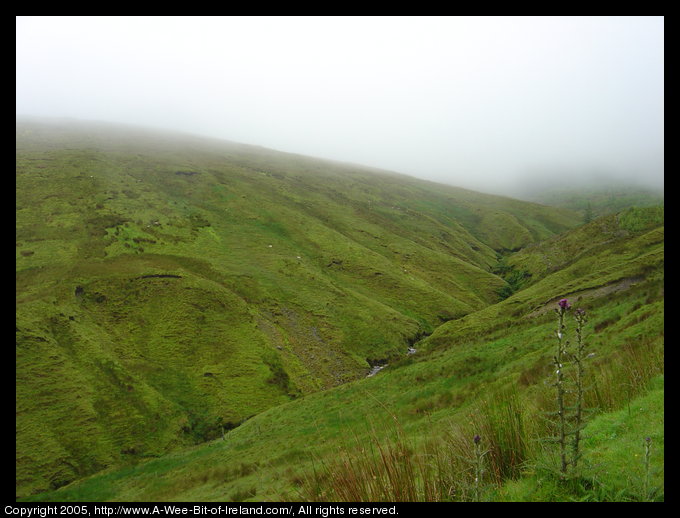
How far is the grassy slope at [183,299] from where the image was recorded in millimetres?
35375

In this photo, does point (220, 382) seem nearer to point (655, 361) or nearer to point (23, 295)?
point (23, 295)

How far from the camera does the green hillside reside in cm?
481

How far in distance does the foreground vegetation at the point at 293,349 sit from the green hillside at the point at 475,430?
7 centimetres

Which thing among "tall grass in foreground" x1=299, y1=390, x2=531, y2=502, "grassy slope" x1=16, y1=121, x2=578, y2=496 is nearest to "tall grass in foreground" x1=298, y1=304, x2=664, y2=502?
"tall grass in foreground" x1=299, y1=390, x2=531, y2=502

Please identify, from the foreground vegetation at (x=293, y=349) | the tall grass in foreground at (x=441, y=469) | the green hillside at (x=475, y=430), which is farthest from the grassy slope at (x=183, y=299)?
the tall grass in foreground at (x=441, y=469)

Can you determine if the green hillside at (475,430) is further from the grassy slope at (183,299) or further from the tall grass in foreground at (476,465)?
the grassy slope at (183,299)

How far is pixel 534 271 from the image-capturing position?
279 ft

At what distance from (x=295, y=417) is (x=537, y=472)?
2861cm

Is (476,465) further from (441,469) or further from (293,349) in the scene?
(293,349)

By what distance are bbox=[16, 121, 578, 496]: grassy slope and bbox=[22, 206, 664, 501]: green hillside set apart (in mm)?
7937

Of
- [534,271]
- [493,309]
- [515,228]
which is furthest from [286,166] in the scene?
[493,309]

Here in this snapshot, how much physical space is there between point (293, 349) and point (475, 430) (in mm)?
49288

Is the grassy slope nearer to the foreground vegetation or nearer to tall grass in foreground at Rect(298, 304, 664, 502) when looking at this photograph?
the foreground vegetation

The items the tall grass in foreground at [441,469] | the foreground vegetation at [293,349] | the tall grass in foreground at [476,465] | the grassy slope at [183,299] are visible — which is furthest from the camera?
the grassy slope at [183,299]
